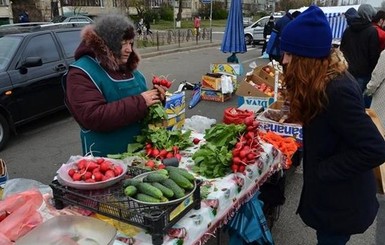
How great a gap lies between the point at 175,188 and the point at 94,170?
0.46 metres

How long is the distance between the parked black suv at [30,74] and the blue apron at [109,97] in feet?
11.4

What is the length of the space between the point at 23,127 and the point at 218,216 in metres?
5.45

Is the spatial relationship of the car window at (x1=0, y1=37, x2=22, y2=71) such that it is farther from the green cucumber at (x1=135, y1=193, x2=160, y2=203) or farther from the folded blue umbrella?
the green cucumber at (x1=135, y1=193, x2=160, y2=203)

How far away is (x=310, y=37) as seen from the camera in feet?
5.79

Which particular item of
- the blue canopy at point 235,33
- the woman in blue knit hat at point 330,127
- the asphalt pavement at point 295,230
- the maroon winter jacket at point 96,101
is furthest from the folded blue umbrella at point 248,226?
the blue canopy at point 235,33

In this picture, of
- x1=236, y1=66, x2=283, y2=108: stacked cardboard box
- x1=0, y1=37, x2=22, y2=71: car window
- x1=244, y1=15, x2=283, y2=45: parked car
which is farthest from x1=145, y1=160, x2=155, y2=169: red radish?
x1=244, y1=15, x2=283, y2=45: parked car

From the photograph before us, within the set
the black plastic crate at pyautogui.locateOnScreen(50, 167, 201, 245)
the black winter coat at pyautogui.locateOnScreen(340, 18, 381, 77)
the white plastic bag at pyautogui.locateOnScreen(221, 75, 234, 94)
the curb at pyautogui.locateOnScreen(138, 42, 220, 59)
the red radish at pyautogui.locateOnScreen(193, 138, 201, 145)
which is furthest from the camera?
the curb at pyautogui.locateOnScreen(138, 42, 220, 59)

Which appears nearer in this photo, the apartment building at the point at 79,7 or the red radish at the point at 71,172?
the red radish at the point at 71,172

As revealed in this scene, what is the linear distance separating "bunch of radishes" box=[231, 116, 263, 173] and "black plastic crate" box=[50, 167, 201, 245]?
0.50 meters

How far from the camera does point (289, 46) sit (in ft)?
5.96

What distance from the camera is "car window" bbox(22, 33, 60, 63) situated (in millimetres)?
5896

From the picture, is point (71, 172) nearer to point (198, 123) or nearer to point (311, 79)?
point (311, 79)

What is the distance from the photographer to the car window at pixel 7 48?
18.1 ft

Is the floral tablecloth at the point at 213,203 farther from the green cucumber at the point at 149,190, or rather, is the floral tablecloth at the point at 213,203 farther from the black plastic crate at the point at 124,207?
the green cucumber at the point at 149,190
